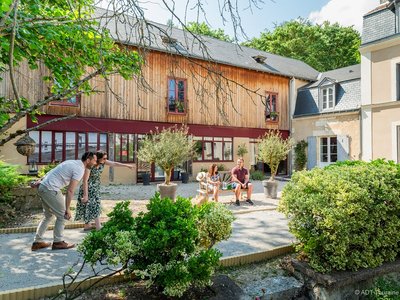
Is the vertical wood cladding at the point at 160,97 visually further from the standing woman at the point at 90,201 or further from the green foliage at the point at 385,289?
the green foliage at the point at 385,289

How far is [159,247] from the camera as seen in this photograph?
2676 mm

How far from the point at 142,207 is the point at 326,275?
19.7 ft

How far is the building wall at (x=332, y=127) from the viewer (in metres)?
16.1

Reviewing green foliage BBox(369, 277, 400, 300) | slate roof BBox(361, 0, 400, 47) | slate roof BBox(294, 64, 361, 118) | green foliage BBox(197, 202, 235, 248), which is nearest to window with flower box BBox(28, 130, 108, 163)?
green foliage BBox(197, 202, 235, 248)

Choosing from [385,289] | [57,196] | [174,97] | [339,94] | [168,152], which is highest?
[339,94]

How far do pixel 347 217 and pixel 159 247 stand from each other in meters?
2.33

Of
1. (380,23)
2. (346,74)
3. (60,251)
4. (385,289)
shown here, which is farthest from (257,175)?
(60,251)

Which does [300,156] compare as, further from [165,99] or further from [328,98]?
[165,99]

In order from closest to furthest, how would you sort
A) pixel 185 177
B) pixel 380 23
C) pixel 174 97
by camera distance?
pixel 380 23
pixel 185 177
pixel 174 97

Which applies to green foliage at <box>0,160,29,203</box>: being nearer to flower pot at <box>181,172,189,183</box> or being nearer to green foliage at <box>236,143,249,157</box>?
flower pot at <box>181,172,189,183</box>

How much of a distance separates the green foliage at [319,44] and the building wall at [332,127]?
15.4 metres

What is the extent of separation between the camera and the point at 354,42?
30844mm

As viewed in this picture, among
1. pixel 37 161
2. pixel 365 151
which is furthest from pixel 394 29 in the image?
pixel 37 161

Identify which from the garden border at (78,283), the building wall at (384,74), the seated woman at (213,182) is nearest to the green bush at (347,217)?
the garden border at (78,283)
